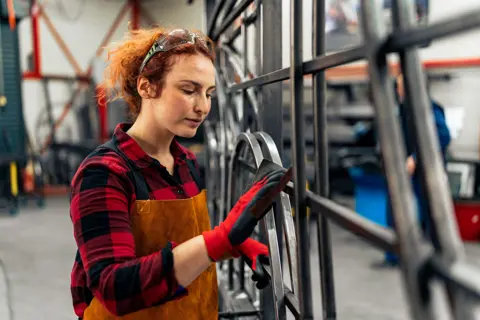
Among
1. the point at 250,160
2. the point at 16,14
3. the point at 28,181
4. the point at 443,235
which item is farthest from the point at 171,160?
the point at 28,181

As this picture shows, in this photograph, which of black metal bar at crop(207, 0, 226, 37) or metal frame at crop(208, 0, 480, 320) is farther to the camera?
black metal bar at crop(207, 0, 226, 37)

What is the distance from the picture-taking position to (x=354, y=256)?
3.48 meters

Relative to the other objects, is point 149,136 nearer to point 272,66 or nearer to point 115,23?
point 272,66

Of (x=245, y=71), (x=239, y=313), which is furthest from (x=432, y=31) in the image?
(x=239, y=313)

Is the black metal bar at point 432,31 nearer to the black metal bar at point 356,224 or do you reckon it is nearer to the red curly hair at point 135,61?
the black metal bar at point 356,224

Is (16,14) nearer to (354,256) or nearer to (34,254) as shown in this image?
(34,254)

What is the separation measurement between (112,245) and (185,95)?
1.21 feet

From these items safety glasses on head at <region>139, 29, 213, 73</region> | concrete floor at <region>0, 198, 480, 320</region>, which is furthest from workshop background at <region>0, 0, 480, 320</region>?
safety glasses on head at <region>139, 29, 213, 73</region>

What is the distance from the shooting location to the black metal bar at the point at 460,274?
411 mm

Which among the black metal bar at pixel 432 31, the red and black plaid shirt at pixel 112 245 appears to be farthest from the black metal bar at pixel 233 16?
the black metal bar at pixel 432 31

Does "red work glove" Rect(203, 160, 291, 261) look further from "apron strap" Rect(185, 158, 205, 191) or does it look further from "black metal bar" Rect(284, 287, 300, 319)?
"apron strap" Rect(185, 158, 205, 191)

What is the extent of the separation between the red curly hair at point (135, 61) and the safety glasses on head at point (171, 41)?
0.01 meters

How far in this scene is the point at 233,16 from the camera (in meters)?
1.66

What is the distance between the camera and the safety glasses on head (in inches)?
40.8
